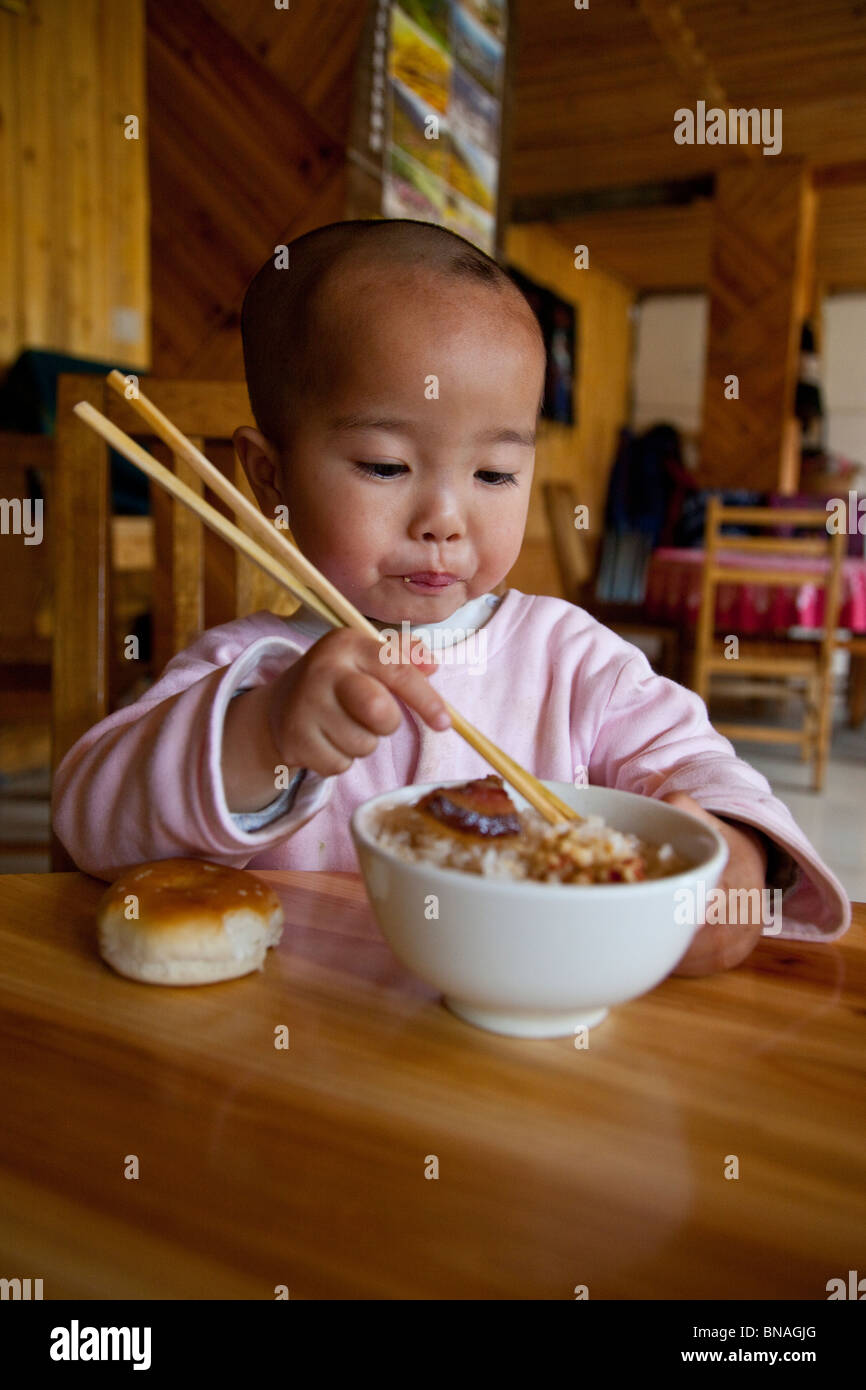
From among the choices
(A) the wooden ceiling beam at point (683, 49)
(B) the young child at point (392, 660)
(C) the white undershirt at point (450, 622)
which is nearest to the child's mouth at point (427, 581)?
(B) the young child at point (392, 660)

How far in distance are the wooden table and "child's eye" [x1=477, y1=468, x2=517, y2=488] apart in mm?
424

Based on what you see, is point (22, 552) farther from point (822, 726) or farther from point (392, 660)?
point (822, 726)

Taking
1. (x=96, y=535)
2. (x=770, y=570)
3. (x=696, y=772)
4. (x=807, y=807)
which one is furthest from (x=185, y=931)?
(x=770, y=570)

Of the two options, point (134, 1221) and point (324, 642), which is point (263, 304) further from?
point (134, 1221)

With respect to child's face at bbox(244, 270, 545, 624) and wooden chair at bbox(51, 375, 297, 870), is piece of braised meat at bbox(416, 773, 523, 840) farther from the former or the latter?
wooden chair at bbox(51, 375, 297, 870)

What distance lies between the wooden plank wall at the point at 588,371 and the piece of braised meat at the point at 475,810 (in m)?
7.73

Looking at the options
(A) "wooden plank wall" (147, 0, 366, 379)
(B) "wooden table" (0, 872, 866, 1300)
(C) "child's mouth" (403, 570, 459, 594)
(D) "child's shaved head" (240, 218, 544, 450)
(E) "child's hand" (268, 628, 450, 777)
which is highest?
(A) "wooden plank wall" (147, 0, 366, 379)

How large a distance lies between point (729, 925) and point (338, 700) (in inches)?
11.0

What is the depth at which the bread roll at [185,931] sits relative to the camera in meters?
0.56

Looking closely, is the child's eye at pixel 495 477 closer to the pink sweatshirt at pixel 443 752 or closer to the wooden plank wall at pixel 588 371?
the pink sweatshirt at pixel 443 752

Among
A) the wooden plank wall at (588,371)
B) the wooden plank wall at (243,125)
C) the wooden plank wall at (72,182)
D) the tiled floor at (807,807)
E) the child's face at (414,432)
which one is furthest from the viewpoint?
the wooden plank wall at (588,371)

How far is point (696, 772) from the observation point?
2.48 feet

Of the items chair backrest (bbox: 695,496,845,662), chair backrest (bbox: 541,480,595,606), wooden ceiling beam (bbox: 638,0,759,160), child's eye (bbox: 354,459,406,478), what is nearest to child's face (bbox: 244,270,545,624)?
child's eye (bbox: 354,459,406,478)

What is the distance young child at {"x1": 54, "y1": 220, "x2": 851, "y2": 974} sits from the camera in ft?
2.18
